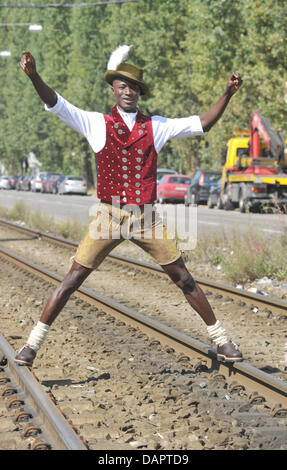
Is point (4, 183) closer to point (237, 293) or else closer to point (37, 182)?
point (37, 182)

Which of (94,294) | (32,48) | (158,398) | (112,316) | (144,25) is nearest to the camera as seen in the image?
(158,398)

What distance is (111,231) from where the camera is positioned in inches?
248

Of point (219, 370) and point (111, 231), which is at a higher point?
point (111, 231)

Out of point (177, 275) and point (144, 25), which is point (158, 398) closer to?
point (177, 275)

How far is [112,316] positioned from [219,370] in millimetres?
2859

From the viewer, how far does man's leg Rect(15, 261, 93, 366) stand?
636 centimetres

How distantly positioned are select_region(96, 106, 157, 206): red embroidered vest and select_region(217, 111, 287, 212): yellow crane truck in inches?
1005

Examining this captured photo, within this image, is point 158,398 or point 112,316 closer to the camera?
point 158,398

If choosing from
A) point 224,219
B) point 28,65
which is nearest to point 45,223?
point 224,219

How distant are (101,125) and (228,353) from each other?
1.96 metres

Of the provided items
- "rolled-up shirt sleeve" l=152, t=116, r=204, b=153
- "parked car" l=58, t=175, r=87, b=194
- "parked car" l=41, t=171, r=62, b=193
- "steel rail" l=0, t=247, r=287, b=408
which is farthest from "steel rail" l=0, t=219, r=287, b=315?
"parked car" l=41, t=171, r=62, b=193

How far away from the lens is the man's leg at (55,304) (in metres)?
6.36

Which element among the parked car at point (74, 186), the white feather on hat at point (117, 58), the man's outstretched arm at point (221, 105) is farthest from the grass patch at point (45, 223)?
the parked car at point (74, 186)
